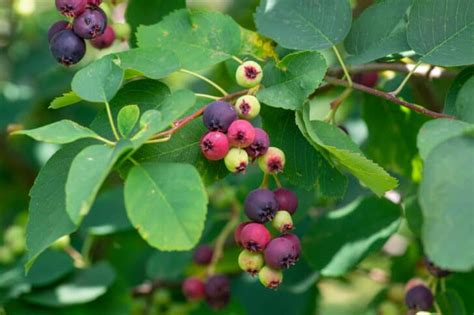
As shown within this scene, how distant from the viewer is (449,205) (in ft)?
3.48

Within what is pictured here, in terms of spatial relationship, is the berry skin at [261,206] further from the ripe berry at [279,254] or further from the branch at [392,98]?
the branch at [392,98]

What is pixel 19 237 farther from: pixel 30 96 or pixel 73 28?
pixel 73 28

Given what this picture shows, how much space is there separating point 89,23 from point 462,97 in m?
0.57

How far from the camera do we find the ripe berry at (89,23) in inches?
55.1

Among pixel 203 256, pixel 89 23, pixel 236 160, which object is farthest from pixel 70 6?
pixel 203 256

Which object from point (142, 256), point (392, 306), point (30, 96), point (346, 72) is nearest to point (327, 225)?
point (392, 306)

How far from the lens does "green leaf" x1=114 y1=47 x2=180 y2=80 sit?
134 cm

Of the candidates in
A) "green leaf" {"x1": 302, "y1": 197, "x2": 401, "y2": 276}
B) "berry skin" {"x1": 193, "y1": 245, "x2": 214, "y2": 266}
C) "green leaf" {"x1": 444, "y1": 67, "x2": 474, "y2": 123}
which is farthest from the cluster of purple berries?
"berry skin" {"x1": 193, "y1": 245, "x2": 214, "y2": 266}

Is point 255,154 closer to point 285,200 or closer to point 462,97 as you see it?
point 285,200

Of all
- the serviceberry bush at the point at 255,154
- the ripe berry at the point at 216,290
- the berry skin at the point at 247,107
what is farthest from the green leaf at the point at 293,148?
the ripe berry at the point at 216,290

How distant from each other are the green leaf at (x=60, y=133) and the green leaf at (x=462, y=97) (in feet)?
1.75

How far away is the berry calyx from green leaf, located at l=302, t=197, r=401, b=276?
635mm

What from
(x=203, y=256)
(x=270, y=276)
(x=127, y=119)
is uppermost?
(x=127, y=119)

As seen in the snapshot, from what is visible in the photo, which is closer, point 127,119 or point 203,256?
point 127,119
